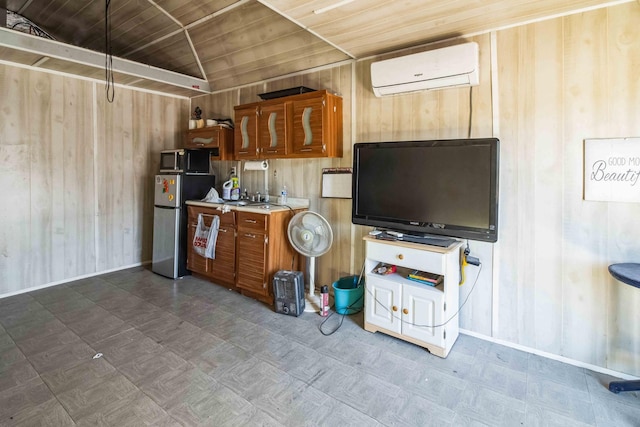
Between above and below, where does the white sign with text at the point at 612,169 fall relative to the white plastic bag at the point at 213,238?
above

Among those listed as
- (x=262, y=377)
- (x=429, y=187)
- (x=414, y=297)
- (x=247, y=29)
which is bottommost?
(x=262, y=377)

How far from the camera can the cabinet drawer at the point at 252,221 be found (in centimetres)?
334

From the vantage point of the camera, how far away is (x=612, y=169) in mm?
2133

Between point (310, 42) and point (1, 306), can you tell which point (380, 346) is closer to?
point (310, 42)

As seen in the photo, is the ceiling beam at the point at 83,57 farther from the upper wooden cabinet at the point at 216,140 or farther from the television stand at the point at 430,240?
the television stand at the point at 430,240

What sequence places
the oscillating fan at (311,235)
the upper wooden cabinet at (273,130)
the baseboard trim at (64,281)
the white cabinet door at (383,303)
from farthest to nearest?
the baseboard trim at (64,281), the upper wooden cabinet at (273,130), the oscillating fan at (311,235), the white cabinet door at (383,303)

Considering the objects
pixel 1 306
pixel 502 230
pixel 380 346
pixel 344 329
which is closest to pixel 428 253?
pixel 502 230

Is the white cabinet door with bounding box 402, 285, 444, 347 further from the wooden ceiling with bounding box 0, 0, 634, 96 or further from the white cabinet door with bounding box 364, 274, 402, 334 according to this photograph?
the wooden ceiling with bounding box 0, 0, 634, 96

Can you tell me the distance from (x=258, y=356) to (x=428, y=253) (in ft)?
4.75

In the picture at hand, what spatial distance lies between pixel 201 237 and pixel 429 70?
294 centimetres

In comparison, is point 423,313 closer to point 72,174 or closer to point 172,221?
point 172,221

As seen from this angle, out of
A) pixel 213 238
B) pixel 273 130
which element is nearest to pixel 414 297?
pixel 273 130

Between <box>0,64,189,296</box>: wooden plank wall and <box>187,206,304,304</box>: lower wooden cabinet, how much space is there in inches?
52.6

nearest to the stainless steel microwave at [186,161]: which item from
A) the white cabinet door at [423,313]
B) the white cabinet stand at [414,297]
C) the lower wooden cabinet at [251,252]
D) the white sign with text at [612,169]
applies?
the lower wooden cabinet at [251,252]
